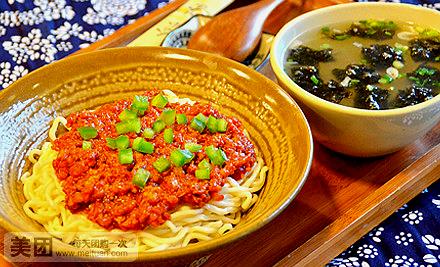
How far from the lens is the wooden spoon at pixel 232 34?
7.46 feet

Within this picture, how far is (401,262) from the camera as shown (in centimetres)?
178

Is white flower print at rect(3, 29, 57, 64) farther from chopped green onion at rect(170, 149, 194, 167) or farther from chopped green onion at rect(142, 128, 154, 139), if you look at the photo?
chopped green onion at rect(170, 149, 194, 167)

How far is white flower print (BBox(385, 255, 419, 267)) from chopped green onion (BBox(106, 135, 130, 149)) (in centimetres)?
92

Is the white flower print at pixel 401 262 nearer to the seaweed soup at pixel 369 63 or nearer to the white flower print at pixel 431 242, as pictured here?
the white flower print at pixel 431 242

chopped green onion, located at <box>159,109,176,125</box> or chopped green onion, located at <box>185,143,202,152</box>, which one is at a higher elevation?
chopped green onion, located at <box>159,109,176,125</box>

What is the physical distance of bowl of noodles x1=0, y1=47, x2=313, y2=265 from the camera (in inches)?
58.5

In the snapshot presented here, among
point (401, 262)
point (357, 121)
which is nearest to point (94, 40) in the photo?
point (357, 121)

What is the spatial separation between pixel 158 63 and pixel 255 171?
1.79 feet

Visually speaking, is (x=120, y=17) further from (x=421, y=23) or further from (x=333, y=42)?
(x=421, y=23)

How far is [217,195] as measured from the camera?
1.58 m

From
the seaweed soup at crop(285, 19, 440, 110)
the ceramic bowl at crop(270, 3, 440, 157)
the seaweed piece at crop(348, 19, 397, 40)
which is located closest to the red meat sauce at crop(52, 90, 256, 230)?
the ceramic bowl at crop(270, 3, 440, 157)

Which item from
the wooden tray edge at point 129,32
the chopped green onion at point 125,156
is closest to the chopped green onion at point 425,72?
the chopped green onion at point 125,156

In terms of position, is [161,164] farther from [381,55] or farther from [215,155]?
[381,55]

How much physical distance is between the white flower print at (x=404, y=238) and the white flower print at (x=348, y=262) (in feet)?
0.53
